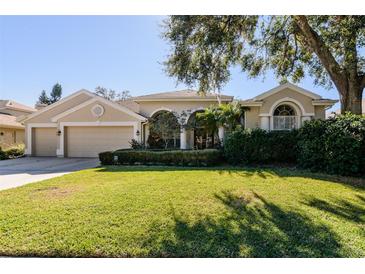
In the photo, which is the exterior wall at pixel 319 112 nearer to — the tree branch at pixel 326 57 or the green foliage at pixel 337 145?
the tree branch at pixel 326 57

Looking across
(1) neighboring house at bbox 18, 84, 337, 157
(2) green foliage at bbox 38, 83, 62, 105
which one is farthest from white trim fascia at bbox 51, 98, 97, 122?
(2) green foliage at bbox 38, 83, 62, 105

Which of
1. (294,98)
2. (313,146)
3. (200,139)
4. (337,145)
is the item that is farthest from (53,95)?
(337,145)

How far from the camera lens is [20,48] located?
10.7 m

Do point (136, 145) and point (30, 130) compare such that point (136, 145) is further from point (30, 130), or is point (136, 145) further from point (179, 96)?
point (30, 130)

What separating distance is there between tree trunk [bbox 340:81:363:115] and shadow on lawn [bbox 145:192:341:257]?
9121mm

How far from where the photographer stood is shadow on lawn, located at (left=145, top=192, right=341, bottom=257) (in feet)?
11.7

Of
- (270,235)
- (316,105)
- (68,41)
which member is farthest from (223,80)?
(270,235)

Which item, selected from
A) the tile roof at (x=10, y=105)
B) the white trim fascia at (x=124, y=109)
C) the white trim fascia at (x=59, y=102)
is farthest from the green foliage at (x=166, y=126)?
the tile roof at (x=10, y=105)

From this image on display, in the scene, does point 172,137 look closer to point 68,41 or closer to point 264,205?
point 68,41

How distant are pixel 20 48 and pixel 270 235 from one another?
12178mm

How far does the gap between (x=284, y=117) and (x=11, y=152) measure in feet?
69.3

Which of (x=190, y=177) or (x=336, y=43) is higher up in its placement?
(x=336, y=43)

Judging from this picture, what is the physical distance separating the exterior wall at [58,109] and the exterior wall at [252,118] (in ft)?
42.3

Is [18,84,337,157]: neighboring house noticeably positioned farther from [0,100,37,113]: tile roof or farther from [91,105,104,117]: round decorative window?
[0,100,37,113]: tile roof
